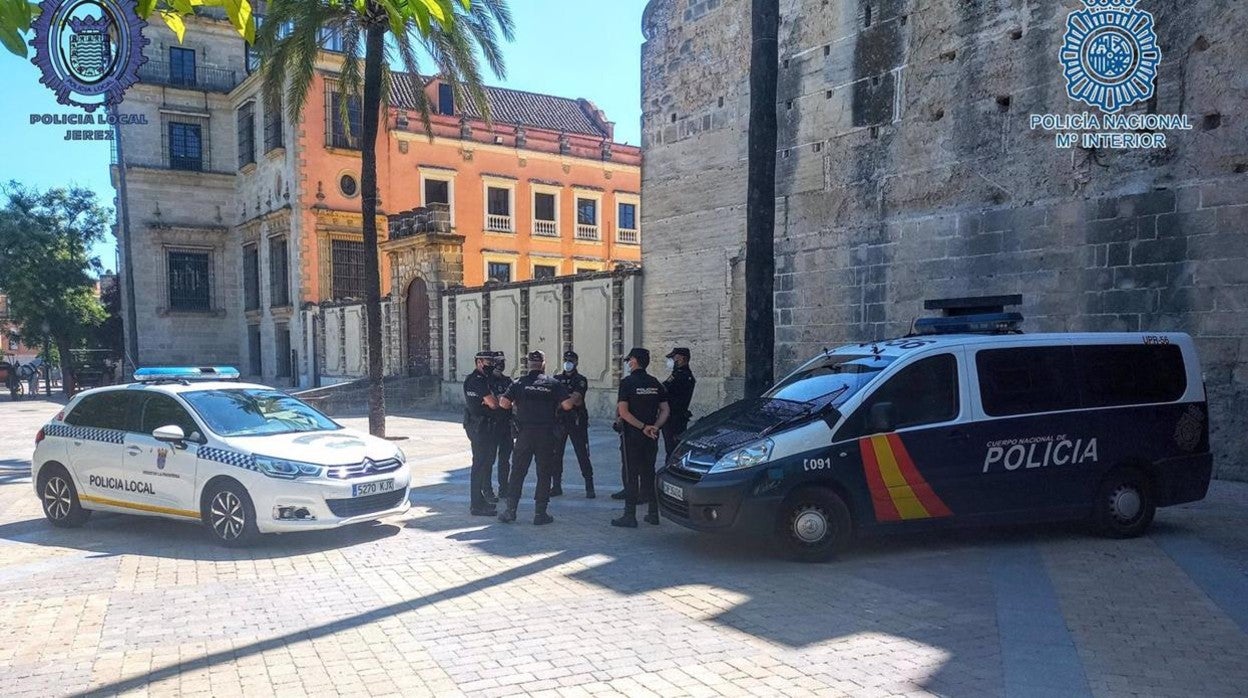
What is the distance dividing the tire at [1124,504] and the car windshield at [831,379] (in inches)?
91.2

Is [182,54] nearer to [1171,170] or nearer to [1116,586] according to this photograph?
[1171,170]

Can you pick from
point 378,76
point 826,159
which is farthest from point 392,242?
point 826,159

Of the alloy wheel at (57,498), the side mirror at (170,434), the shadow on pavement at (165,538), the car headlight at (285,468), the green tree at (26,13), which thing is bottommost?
the shadow on pavement at (165,538)

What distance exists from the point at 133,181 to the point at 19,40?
40.1 meters

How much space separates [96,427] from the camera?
830cm

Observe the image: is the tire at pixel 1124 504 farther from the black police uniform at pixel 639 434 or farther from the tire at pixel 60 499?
the tire at pixel 60 499

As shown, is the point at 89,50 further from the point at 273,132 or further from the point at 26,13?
the point at 273,132

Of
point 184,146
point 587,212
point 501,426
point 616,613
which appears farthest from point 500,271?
point 616,613

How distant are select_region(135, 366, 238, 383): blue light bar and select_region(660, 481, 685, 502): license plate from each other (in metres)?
5.09

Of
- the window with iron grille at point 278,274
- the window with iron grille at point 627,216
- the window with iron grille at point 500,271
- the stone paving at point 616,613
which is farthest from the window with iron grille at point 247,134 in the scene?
the stone paving at point 616,613

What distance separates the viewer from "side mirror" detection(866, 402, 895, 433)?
21.6ft

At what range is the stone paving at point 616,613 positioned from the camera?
4.44 m

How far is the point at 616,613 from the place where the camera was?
5.50 metres

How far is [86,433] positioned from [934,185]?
1151 centimetres
